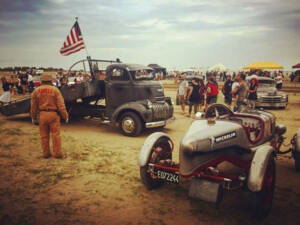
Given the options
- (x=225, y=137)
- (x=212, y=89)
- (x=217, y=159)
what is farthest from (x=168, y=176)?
(x=212, y=89)

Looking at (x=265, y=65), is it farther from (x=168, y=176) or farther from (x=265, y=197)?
(x=168, y=176)

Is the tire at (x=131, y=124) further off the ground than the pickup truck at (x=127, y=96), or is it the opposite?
the pickup truck at (x=127, y=96)

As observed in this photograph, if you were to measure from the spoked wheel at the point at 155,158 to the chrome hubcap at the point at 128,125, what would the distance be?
3117mm

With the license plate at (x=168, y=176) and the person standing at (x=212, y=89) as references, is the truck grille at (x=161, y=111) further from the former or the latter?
the license plate at (x=168, y=176)

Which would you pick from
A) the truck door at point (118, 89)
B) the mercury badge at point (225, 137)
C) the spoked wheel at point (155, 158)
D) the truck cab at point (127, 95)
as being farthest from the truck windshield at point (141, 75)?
the mercury badge at point (225, 137)

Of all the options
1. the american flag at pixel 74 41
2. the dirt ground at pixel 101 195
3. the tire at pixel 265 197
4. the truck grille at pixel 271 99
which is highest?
the american flag at pixel 74 41

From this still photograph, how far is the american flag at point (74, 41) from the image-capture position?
907 centimetres

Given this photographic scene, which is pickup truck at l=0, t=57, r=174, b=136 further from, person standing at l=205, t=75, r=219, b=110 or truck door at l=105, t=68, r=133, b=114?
person standing at l=205, t=75, r=219, b=110

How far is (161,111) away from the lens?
7605 mm

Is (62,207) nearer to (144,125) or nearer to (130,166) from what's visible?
(130,166)

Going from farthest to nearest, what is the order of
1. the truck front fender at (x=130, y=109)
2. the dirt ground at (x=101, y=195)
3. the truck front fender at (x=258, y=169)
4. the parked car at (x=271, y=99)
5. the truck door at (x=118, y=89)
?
the parked car at (x=271, y=99) → the truck door at (x=118, y=89) → the truck front fender at (x=130, y=109) → the dirt ground at (x=101, y=195) → the truck front fender at (x=258, y=169)

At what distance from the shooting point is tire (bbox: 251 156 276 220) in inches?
121

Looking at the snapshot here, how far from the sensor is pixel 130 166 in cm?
516

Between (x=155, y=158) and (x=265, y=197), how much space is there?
5.90 feet
